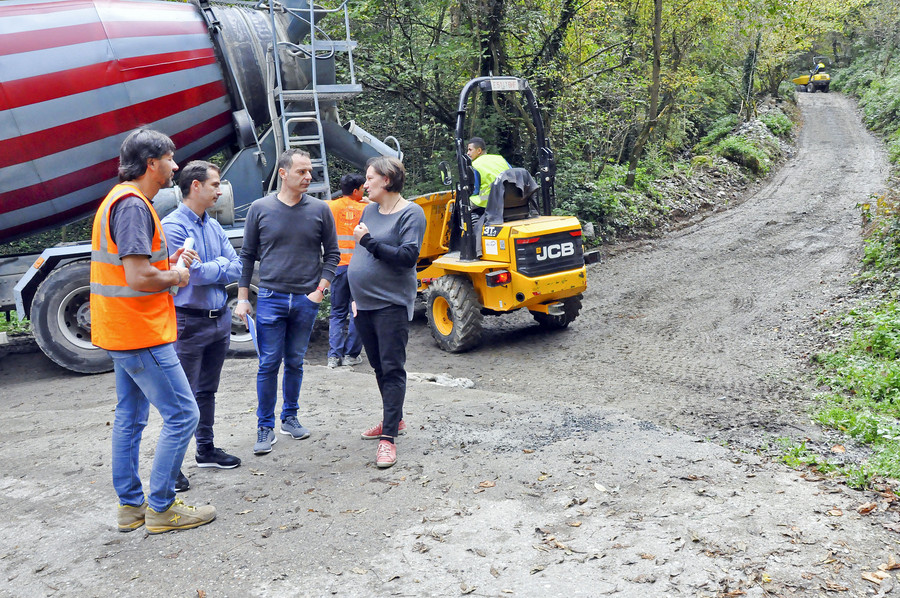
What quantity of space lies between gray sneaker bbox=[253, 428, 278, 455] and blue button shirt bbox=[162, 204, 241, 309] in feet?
3.29

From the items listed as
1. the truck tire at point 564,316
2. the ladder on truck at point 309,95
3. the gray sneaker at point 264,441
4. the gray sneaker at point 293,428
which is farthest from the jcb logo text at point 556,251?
the gray sneaker at point 264,441

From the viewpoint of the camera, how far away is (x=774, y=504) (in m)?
3.71

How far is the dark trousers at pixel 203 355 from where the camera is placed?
407cm

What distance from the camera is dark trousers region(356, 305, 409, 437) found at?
446 cm

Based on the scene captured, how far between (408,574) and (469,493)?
86cm

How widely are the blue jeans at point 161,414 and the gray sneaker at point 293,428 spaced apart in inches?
53.3

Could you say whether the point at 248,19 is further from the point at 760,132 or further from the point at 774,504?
the point at 760,132

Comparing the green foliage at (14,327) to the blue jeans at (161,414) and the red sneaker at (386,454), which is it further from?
→ the red sneaker at (386,454)

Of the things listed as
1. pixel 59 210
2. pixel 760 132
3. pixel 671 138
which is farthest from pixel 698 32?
pixel 59 210

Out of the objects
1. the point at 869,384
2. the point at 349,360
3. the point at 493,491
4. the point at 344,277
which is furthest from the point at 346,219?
the point at 869,384

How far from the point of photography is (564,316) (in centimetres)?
852

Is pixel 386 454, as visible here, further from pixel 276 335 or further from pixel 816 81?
pixel 816 81

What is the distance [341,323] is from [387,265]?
3.22 metres

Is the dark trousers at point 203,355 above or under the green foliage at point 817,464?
above
